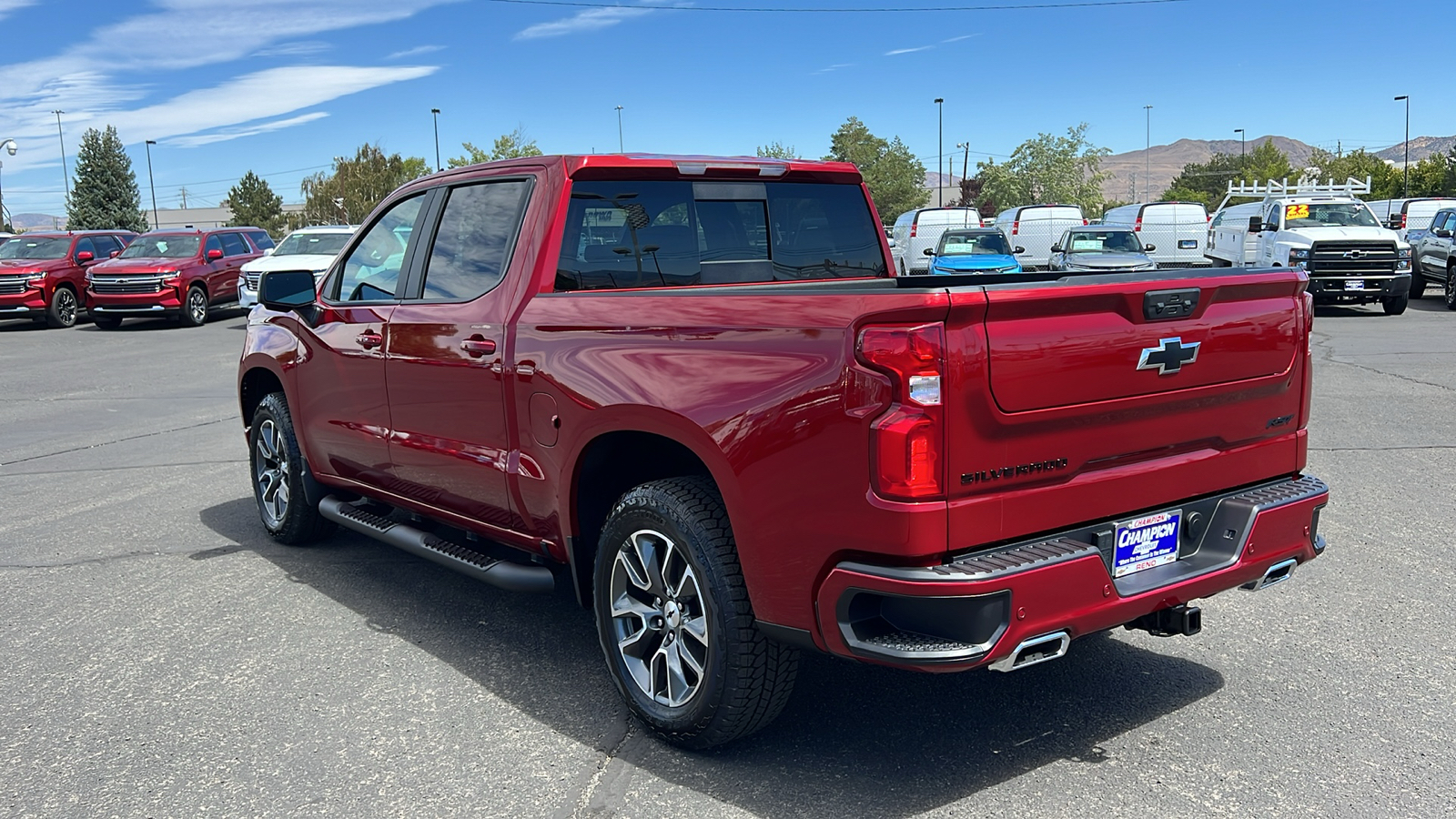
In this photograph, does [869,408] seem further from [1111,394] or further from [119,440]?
[119,440]

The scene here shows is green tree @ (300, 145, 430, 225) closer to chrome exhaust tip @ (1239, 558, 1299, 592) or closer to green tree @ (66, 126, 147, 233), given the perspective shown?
green tree @ (66, 126, 147, 233)

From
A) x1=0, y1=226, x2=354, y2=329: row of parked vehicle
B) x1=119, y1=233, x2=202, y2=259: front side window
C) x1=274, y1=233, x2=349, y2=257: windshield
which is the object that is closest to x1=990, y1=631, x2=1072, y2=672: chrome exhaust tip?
x1=0, y1=226, x2=354, y2=329: row of parked vehicle

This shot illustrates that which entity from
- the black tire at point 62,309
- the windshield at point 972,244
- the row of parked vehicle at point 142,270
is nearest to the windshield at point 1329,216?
the windshield at point 972,244

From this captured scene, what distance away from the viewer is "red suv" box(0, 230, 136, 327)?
23.6 meters

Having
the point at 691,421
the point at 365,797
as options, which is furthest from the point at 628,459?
the point at 365,797

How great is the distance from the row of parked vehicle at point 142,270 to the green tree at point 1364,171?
231 ft

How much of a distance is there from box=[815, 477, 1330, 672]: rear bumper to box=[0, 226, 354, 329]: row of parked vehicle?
19194 millimetres

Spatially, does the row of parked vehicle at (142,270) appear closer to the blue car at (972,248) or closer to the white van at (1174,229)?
the blue car at (972,248)

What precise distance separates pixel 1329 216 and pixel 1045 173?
225 ft

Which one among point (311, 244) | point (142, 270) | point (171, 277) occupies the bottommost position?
Result: point (171, 277)

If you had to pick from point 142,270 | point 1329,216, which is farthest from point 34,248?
point 1329,216

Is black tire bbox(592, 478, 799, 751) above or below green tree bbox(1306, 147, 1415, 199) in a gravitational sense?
below

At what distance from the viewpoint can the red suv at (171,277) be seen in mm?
22891

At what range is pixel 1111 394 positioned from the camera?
328 centimetres
